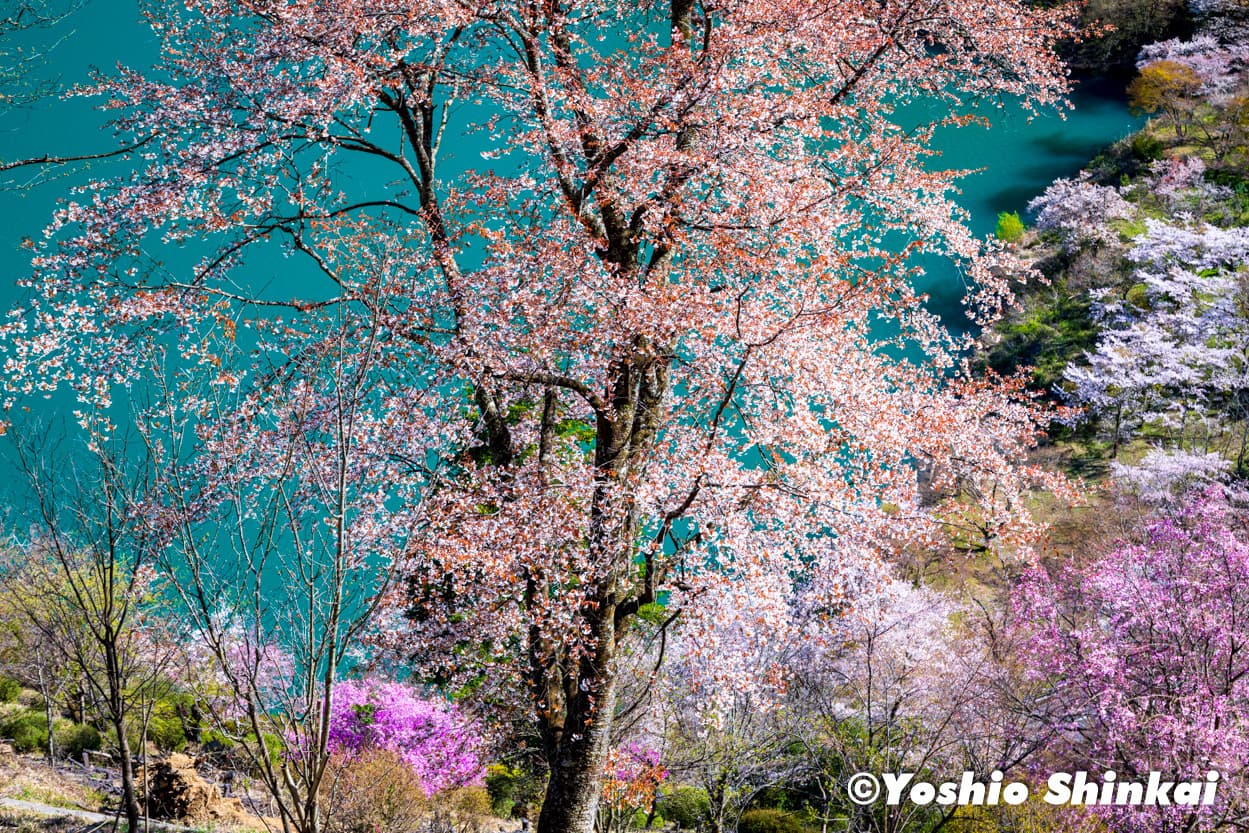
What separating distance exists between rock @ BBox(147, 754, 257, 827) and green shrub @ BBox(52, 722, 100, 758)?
23.0ft

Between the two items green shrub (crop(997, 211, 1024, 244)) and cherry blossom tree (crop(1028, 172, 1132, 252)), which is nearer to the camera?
cherry blossom tree (crop(1028, 172, 1132, 252))

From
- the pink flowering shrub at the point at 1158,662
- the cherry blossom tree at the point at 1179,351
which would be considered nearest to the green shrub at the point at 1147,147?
the cherry blossom tree at the point at 1179,351

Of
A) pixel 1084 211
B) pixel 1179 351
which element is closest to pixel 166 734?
pixel 1179 351

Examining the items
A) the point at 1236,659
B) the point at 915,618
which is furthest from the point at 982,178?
the point at 1236,659

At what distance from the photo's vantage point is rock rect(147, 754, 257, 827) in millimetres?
11641

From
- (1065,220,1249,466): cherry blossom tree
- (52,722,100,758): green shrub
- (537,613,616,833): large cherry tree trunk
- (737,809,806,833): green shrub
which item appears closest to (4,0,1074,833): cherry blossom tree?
(537,613,616,833): large cherry tree trunk

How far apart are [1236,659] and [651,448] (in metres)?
8.71

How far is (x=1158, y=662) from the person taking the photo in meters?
11.6

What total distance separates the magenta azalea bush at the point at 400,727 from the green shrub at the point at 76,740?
15.8 feet

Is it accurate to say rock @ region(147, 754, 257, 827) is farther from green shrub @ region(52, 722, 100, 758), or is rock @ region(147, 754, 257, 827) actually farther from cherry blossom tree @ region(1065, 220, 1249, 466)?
cherry blossom tree @ region(1065, 220, 1249, 466)

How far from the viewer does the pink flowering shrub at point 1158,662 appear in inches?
397

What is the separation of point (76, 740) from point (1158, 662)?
1974 cm

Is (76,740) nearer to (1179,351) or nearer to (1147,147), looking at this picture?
(1179,351)

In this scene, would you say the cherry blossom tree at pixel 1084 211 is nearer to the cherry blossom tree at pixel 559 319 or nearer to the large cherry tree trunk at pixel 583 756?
the cherry blossom tree at pixel 559 319
